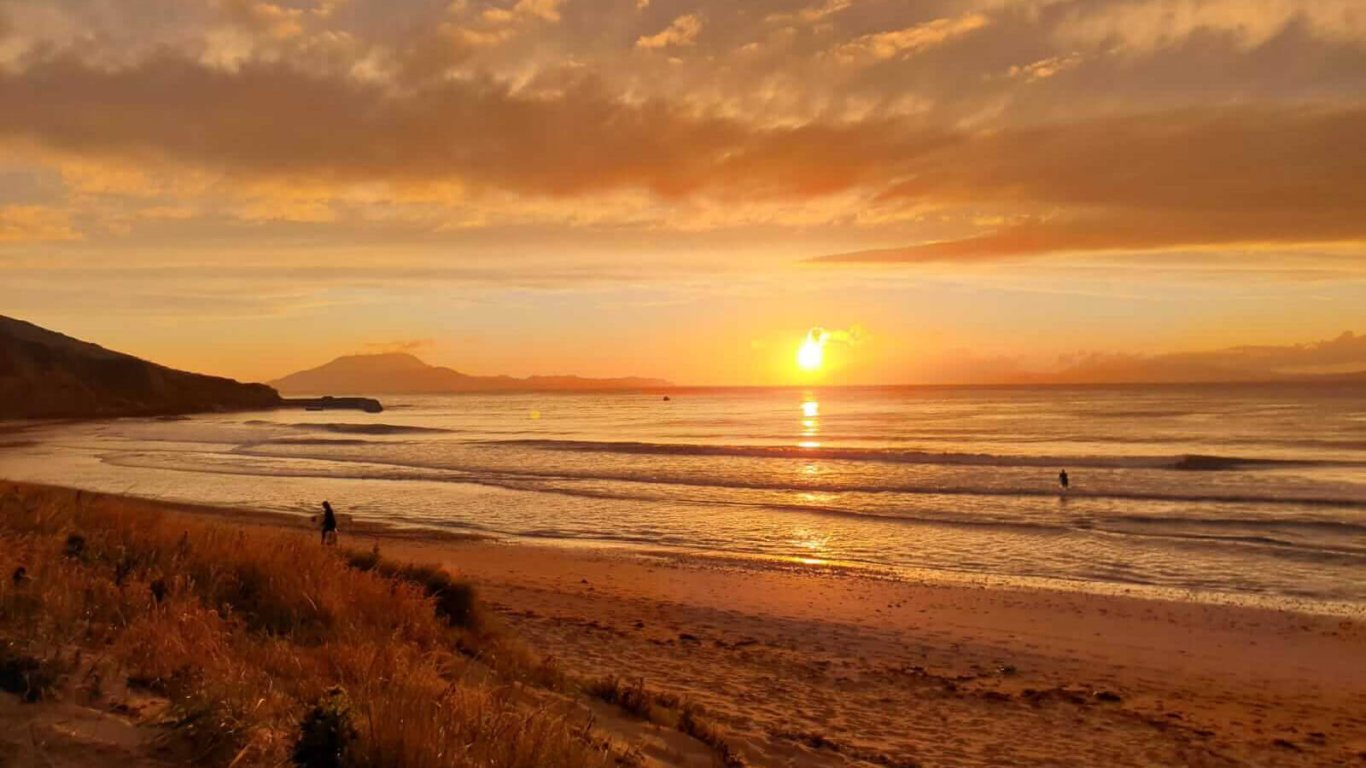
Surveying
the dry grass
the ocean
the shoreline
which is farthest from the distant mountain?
the dry grass

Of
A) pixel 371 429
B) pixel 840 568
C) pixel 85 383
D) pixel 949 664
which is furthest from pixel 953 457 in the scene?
pixel 85 383

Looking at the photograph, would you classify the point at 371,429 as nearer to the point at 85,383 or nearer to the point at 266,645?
the point at 85,383

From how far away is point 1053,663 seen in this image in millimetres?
12109

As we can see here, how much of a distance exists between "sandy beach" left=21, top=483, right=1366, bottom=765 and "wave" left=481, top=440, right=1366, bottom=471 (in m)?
27.1

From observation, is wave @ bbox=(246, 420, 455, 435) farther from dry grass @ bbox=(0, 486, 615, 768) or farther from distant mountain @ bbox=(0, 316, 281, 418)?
dry grass @ bbox=(0, 486, 615, 768)

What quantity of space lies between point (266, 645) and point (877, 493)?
92.2 ft

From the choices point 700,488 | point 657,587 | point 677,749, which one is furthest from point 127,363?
point 677,749

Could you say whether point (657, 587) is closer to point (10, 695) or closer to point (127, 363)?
point (10, 695)

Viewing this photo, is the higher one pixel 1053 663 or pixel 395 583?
pixel 395 583

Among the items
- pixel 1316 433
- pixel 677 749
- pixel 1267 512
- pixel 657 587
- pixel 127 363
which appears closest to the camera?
pixel 677 749

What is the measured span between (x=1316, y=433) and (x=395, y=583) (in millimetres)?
68240

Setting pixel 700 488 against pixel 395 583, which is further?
pixel 700 488

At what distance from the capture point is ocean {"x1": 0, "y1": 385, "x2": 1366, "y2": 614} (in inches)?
785

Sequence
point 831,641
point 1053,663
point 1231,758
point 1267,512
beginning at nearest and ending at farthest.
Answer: point 1231,758, point 1053,663, point 831,641, point 1267,512
